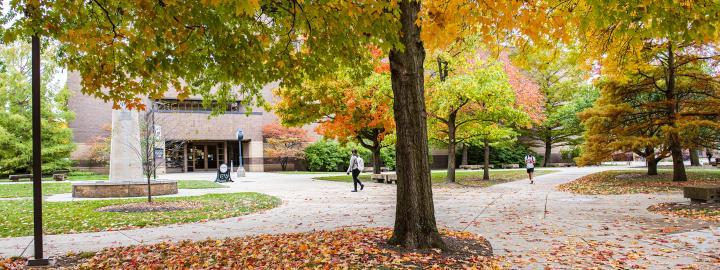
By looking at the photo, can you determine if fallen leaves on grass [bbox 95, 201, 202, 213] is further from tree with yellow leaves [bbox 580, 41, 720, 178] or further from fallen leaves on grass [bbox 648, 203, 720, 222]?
tree with yellow leaves [bbox 580, 41, 720, 178]

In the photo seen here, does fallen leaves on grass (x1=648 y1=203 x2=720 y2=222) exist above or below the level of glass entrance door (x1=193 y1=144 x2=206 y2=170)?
below

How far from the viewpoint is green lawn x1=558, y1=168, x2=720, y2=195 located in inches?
598

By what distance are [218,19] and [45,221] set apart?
633 cm

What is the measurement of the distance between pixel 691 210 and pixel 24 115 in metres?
33.8

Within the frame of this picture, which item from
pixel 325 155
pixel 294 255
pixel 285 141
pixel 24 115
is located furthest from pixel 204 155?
pixel 294 255

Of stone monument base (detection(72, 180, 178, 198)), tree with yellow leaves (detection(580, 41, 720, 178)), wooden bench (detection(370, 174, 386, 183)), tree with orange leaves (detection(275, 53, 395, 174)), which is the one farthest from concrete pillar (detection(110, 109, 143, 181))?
tree with yellow leaves (detection(580, 41, 720, 178))

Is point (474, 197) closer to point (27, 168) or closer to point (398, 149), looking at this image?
point (398, 149)

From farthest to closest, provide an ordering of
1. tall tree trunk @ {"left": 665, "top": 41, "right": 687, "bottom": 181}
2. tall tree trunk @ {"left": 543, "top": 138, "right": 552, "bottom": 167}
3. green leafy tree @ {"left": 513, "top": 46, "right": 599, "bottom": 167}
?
tall tree trunk @ {"left": 543, "top": 138, "right": 552, "bottom": 167}
green leafy tree @ {"left": 513, "top": 46, "right": 599, "bottom": 167}
tall tree trunk @ {"left": 665, "top": 41, "right": 687, "bottom": 181}

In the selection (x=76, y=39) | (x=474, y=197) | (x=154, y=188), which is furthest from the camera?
(x=154, y=188)

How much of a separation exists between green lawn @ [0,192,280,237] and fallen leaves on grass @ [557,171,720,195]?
34.2ft

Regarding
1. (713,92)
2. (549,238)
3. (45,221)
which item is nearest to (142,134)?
(45,221)

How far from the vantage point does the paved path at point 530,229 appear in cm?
602

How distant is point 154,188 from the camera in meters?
15.8

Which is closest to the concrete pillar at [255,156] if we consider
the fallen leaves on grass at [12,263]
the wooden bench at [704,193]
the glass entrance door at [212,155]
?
the glass entrance door at [212,155]
